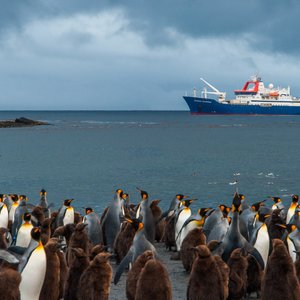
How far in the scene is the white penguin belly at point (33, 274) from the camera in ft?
23.0

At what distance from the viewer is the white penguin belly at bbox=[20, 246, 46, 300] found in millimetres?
7016

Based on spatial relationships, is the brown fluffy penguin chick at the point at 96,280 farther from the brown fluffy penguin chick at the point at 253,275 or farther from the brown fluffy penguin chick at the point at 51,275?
the brown fluffy penguin chick at the point at 253,275

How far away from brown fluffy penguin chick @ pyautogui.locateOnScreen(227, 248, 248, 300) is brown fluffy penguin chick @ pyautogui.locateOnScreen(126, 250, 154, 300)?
127cm

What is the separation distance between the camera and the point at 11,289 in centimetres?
621

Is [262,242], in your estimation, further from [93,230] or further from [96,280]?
[96,280]

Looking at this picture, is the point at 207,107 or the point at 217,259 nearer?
the point at 217,259

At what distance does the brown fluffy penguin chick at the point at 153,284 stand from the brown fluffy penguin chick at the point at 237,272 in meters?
1.47

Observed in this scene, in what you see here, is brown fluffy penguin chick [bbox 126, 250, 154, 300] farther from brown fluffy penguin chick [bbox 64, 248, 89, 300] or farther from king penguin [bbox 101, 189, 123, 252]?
king penguin [bbox 101, 189, 123, 252]

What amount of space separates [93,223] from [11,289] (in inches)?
171

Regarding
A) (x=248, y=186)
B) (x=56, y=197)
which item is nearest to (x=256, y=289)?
(x=56, y=197)

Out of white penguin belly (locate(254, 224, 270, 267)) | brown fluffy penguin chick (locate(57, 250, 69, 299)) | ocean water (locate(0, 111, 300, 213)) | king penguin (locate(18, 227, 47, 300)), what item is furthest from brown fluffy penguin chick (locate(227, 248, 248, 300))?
ocean water (locate(0, 111, 300, 213))

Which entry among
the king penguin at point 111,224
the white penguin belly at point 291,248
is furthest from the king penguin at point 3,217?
the white penguin belly at point 291,248

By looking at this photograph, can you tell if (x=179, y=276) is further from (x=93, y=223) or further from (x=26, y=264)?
(x=26, y=264)

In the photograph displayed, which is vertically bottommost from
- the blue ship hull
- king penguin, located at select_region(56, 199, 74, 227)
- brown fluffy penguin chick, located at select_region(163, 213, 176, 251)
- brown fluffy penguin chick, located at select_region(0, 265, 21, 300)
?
brown fluffy penguin chick, located at select_region(163, 213, 176, 251)
